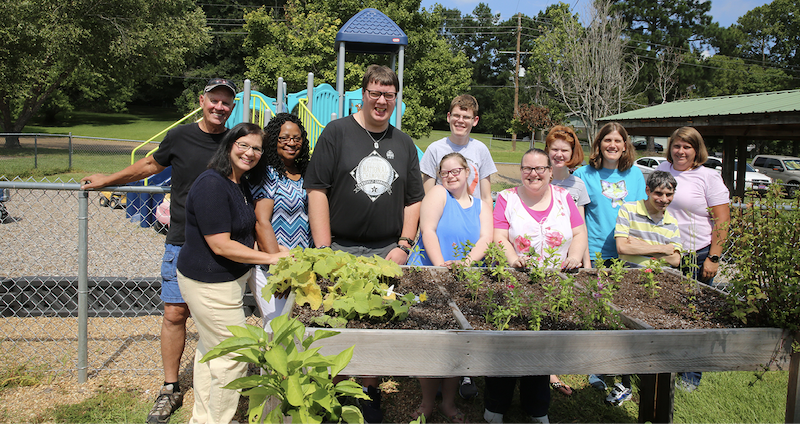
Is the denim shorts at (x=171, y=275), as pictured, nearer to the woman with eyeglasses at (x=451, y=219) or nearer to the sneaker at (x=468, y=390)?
the woman with eyeglasses at (x=451, y=219)

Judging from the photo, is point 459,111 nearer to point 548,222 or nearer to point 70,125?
point 548,222

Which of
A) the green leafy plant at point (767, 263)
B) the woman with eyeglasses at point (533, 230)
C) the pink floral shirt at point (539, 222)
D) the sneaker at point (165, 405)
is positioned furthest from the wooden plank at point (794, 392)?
the sneaker at point (165, 405)

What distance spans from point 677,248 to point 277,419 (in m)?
3.02

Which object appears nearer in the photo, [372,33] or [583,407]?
[583,407]

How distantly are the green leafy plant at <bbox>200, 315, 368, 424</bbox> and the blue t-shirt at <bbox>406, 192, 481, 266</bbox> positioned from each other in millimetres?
1964

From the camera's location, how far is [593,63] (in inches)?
766

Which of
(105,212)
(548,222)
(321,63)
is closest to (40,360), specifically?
(548,222)

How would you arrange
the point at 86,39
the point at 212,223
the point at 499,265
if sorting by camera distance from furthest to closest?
the point at 86,39 → the point at 499,265 → the point at 212,223

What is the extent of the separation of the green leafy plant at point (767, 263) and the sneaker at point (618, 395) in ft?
4.68

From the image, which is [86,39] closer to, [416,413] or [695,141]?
[416,413]

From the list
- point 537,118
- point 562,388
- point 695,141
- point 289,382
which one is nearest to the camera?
point 289,382

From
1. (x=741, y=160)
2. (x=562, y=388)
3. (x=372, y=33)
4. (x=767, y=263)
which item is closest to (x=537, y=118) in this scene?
(x=741, y=160)

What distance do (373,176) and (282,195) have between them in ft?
1.79

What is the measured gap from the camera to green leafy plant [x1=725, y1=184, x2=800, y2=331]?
82.7 inches
